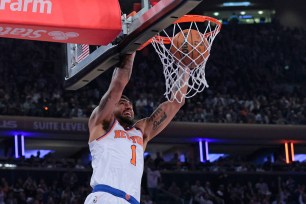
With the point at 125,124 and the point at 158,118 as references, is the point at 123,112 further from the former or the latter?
the point at 158,118

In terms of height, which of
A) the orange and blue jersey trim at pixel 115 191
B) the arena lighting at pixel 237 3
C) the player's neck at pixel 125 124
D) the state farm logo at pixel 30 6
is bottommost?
the orange and blue jersey trim at pixel 115 191

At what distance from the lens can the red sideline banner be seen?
5.25m

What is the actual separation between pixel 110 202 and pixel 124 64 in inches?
45.3

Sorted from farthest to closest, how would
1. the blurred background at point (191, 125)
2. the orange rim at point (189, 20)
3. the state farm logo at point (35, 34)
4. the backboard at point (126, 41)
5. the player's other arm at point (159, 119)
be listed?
the blurred background at point (191, 125) < the player's other arm at point (159, 119) < the orange rim at point (189, 20) < the state farm logo at point (35, 34) < the backboard at point (126, 41)

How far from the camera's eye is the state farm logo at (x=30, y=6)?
17.2 feet

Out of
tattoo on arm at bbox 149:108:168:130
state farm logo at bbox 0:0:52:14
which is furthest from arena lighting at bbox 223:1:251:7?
state farm logo at bbox 0:0:52:14

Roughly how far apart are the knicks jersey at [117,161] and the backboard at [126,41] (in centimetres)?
51

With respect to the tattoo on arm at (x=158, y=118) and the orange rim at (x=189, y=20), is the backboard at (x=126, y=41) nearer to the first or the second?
the orange rim at (x=189, y=20)

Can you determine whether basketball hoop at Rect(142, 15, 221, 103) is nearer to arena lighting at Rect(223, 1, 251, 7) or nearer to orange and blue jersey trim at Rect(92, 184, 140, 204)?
orange and blue jersey trim at Rect(92, 184, 140, 204)

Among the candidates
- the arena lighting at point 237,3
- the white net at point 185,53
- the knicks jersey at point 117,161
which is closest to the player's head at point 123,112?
the knicks jersey at point 117,161

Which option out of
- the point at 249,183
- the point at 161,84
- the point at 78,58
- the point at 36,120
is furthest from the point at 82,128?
the point at 78,58

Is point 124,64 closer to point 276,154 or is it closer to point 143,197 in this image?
point 143,197

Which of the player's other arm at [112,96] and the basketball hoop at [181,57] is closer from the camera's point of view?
the player's other arm at [112,96]

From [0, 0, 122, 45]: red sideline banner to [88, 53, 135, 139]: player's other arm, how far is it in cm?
25
